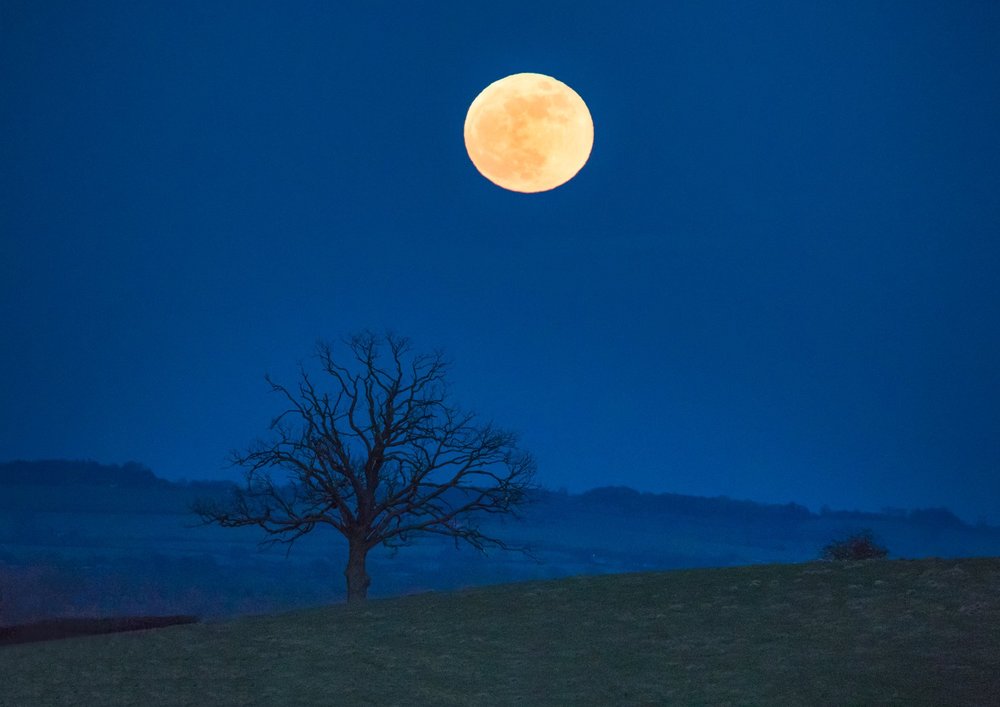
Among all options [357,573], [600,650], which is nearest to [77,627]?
[357,573]

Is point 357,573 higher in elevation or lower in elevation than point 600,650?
higher

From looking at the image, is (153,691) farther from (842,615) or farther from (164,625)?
(842,615)

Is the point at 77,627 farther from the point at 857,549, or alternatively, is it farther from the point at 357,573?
the point at 857,549

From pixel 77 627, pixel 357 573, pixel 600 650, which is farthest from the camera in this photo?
pixel 357 573

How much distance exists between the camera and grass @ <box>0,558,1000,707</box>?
18672 millimetres

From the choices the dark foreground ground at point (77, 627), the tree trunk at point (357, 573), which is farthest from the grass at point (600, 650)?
the tree trunk at point (357, 573)

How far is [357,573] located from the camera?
35.3 m

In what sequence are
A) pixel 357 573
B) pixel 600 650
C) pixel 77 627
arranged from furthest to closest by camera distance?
pixel 357 573 → pixel 77 627 → pixel 600 650

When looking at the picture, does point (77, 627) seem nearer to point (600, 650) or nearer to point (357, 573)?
point (357, 573)

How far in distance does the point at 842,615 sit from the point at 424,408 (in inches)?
728

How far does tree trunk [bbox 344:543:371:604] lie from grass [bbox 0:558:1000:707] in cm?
757

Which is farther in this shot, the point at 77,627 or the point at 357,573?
the point at 357,573

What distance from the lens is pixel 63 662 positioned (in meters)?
22.3

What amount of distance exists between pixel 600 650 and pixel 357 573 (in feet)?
50.8
